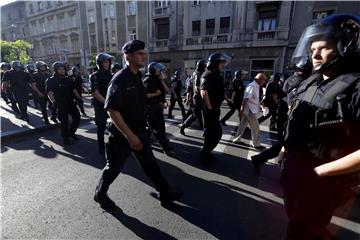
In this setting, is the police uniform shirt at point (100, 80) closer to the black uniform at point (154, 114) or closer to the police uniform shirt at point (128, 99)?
the black uniform at point (154, 114)

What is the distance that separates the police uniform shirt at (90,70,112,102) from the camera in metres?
4.04

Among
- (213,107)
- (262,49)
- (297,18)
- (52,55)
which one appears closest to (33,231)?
(213,107)

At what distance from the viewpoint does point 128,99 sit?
2256 millimetres

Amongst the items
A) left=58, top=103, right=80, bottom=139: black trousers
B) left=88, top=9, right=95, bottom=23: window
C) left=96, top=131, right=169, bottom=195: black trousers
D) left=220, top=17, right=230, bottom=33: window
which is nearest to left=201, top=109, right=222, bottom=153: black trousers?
left=96, top=131, right=169, bottom=195: black trousers

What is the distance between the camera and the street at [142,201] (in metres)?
2.21

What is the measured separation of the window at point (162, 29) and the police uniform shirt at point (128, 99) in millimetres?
22769

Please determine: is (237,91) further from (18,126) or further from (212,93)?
(18,126)

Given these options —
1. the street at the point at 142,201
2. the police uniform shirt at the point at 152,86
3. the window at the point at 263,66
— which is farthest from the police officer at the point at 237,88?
the window at the point at 263,66

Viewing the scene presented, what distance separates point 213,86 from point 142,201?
7.03 feet

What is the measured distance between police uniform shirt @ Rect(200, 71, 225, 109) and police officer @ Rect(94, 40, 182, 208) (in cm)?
137

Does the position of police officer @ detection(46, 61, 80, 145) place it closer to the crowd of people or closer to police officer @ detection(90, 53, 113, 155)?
police officer @ detection(90, 53, 113, 155)

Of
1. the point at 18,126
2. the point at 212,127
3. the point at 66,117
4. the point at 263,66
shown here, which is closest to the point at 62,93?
the point at 66,117

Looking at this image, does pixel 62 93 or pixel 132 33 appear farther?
pixel 132 33

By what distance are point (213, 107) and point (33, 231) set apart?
2952 millimetres
